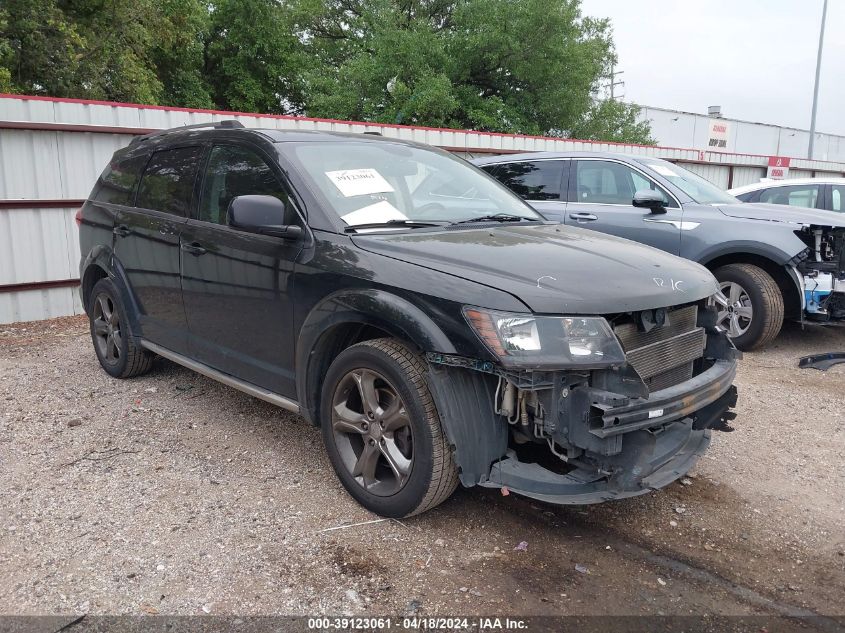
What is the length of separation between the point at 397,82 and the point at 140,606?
22.0 metres

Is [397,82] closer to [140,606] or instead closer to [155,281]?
[155,281]

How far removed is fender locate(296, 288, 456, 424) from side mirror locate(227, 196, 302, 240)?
43cm

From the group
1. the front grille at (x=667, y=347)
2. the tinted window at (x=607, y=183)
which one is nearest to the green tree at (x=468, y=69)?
the tinted window at (x=607, y=183)

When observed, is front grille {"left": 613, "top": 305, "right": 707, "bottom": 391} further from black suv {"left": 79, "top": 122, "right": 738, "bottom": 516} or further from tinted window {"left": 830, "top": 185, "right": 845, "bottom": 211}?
tinted window {"left": 830, "top": 185, "right": 845, "bottom": 211}

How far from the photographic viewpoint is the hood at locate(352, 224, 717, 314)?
279 centimetres

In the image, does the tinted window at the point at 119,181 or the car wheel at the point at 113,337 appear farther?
the car wheel at the point at 113,337

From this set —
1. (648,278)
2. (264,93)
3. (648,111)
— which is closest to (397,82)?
(264,93)

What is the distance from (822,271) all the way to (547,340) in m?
4.56

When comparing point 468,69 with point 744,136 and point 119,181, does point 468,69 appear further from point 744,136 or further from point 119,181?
point 744,136

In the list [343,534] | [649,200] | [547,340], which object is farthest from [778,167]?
[343,534]

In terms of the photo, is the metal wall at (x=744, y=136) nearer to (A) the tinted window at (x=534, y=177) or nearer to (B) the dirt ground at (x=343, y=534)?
(A) the tinted window at (x=534, y=177)

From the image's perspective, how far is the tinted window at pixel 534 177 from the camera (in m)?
7.43

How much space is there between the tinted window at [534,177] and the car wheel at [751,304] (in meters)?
1.93

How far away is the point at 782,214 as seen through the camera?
6410 millimetres
